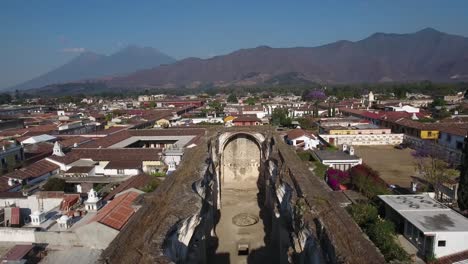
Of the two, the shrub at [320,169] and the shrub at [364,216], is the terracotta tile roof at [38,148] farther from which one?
the shrub at [364,216]

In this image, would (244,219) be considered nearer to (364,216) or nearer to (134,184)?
(134,184)

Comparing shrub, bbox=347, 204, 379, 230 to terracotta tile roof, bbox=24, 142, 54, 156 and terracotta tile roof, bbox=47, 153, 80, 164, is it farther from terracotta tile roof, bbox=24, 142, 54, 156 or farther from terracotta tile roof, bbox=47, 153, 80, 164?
terracotta tile roof, bbox=24, 142, 54, 156

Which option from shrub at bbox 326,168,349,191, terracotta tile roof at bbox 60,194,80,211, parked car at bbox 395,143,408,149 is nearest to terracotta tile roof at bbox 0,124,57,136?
terracotta tile roof at bbox 60,194,80,211

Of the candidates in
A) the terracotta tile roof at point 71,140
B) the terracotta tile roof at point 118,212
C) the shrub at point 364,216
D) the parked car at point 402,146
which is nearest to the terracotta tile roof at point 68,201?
the terracotta tile roof at point 118,212

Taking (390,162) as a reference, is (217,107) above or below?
above

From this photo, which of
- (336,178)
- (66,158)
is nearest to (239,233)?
(336,178)

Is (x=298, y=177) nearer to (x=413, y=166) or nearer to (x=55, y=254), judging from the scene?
(x=55, y=254)

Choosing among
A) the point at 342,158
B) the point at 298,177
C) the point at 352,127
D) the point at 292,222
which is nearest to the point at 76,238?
the point at 292,222

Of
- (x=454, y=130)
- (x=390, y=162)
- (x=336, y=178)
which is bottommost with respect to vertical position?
(x=390, y=162)
